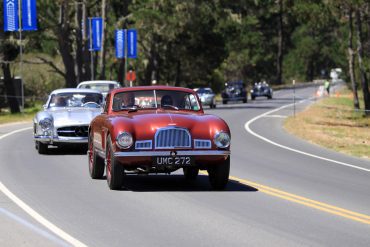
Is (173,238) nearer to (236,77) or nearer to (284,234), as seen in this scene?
(284,234)

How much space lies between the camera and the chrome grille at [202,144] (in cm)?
1326

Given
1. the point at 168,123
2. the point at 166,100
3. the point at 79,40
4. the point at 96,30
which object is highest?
the point at 96,30

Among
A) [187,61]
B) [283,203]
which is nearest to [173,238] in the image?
[283,203]

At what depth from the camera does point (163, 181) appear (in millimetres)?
15328

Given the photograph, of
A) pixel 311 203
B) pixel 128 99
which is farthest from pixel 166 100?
pixel 311 203

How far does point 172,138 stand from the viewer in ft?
43.3

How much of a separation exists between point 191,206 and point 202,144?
60.2 inches

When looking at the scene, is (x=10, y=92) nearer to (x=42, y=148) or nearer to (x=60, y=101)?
(x=60, y=101)

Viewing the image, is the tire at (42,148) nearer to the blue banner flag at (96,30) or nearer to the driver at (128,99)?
the driver at (128,99)

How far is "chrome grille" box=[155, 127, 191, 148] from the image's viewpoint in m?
13.1

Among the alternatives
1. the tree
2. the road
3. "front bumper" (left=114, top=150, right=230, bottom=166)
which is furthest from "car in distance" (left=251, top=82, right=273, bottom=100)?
"front bumper" (left=114, top=150, right=230, bottom=166)

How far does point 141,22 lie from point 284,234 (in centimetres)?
5752

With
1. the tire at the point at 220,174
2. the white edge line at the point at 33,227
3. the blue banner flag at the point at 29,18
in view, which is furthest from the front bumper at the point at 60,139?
the blue banner flag at the point at 29,18

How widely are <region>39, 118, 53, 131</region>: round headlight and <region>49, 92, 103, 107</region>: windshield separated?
148cm
